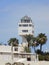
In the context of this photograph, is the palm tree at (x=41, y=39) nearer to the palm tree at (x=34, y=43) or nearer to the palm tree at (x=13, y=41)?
the palm tree at (x=34, y=43)

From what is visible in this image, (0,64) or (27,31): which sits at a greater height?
(27,31)

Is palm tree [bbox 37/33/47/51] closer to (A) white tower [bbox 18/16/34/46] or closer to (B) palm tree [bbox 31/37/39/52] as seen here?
(B) palm tree [bbox 31/37/39/52]

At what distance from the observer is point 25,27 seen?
282ft

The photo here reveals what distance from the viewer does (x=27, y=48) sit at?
259 ft

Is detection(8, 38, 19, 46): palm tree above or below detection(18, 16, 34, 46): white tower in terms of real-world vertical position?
below

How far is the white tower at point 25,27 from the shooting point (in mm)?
85294

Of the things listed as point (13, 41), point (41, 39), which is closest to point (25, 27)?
point (13, 41)

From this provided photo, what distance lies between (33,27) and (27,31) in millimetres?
1966

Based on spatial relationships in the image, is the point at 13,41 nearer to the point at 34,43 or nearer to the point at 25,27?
the point at 25,27

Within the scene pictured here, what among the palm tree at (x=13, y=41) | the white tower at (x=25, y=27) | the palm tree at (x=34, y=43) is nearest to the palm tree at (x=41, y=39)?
the palm tree at (x=34, y=43)

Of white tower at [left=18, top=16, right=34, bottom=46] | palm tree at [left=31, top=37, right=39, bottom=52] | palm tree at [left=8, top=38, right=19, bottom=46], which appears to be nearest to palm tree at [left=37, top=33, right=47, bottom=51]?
palm tree at [left=31, top=37, right=39, bottom=52]

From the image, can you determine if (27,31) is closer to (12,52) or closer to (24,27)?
(24,27)

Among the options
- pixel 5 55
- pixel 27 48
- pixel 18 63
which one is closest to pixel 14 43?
pixel 27 48

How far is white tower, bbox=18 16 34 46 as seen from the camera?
85294 mm
